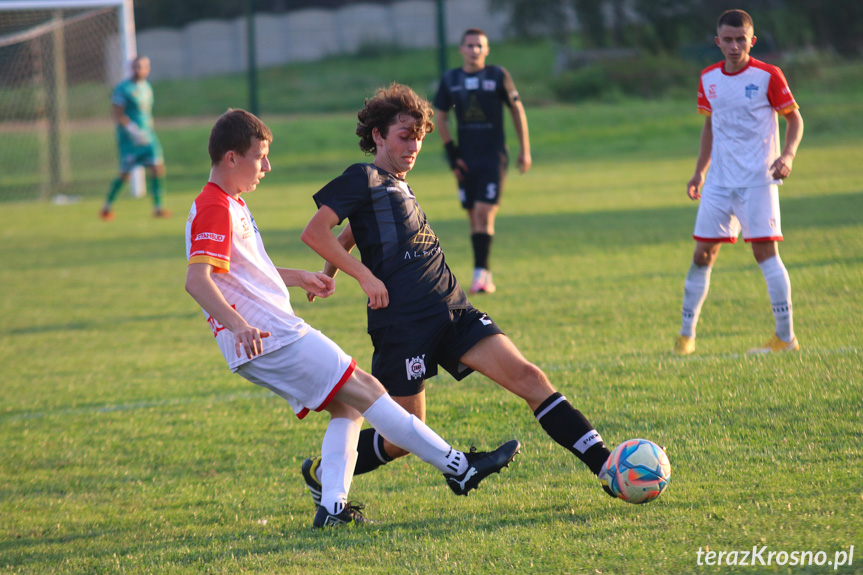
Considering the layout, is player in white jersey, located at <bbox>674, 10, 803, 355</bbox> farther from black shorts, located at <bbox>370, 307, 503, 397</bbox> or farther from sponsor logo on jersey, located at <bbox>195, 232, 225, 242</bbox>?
sponsor logo on jersey, located at <bbox>195, 232, 225, 242</bbox>

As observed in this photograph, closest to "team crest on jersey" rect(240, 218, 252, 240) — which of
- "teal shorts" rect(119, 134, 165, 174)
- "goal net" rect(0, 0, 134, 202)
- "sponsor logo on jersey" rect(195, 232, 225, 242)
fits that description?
"sponsor logo on jersey" rect(195, 232, 225, 242)

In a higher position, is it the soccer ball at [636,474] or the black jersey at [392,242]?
the black jersey at [392,242]

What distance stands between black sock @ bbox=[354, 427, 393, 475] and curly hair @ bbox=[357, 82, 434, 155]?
1249 mm

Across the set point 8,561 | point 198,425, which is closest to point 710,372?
point 198,425

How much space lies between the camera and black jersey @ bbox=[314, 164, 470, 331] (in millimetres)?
3641

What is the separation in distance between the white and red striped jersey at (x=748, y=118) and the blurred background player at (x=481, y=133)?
3.05 m

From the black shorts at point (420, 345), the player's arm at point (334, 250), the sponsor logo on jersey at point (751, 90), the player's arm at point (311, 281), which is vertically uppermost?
the sponsor logo on jersey at point (751, 90)

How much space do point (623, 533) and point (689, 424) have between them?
1.27m

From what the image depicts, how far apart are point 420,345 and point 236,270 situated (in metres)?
0.76

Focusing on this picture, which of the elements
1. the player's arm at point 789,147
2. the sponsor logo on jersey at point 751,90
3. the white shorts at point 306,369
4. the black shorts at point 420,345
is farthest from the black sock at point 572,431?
the sponsor logo on jersey at point 751,90

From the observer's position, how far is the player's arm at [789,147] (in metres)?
5.30

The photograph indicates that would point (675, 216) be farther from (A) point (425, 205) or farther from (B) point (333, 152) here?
(B) point (333, 152)

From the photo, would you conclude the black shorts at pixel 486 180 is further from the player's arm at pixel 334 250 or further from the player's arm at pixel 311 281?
the player's arm at pixel 334 250

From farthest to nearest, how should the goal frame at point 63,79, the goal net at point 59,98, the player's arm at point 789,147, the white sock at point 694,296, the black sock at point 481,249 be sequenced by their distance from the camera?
the goal net at point 59,98 → the goal frame at point 63,79 → the black sock at point 481,249 → the white sock at point 694,296 → the player's arm at point 789,147
